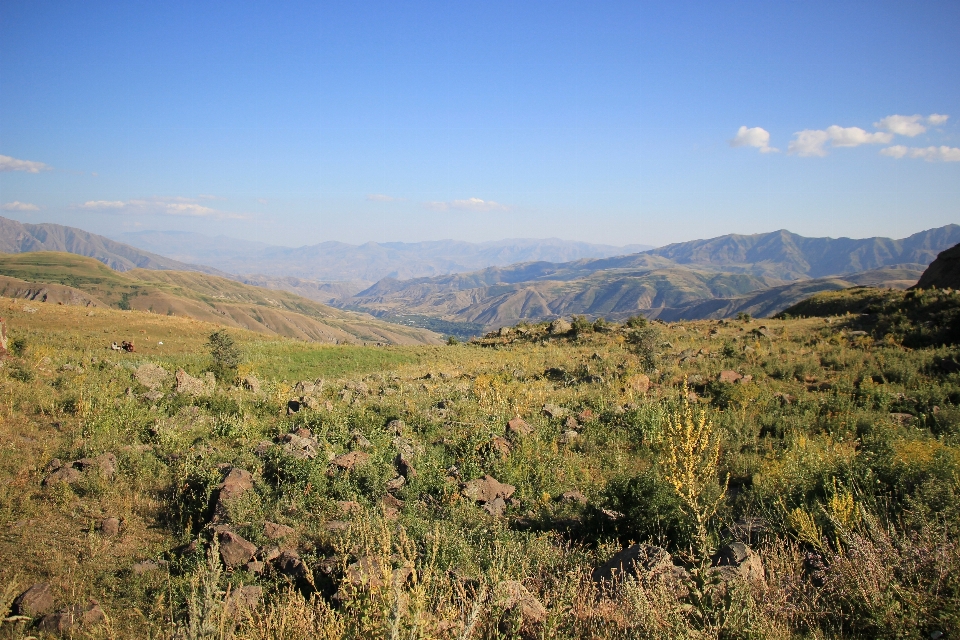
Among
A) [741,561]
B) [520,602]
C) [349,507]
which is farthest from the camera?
[349,507]

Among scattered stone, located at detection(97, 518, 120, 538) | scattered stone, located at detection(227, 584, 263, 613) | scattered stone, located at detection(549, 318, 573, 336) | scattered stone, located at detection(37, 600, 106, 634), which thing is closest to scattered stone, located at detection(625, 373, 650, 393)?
scattered stone, located at detection(227, 584, 263, 613)

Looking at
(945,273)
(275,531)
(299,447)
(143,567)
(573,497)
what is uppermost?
(945,273)

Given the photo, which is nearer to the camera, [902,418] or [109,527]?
[109,527]

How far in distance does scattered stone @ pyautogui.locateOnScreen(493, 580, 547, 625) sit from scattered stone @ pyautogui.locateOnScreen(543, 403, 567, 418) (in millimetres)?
6877

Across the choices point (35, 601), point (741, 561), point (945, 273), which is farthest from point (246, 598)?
point (945, 273)

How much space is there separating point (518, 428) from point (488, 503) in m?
3.06

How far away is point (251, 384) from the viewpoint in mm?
15156

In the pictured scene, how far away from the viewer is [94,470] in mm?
7434

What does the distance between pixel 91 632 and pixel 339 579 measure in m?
2.30

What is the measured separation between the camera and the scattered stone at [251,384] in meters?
14.6

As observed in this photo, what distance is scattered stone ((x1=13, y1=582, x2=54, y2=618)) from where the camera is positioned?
4.72 meters

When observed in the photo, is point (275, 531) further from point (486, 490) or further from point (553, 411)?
point (553, 411)

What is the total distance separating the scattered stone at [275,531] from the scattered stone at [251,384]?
883 cm

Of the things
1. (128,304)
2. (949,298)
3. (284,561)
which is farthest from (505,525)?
(128,304)
